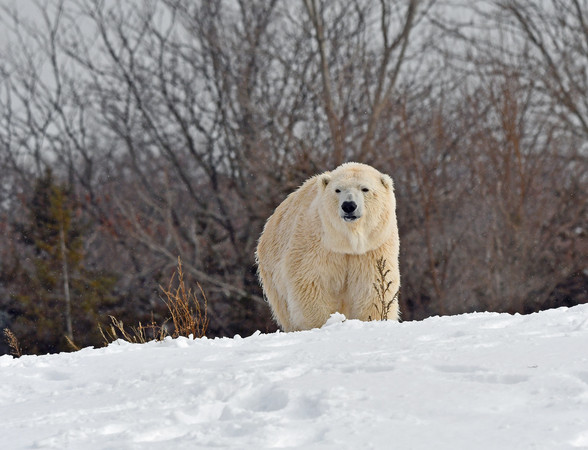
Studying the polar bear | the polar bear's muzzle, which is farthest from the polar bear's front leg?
the polar bear's muzzle

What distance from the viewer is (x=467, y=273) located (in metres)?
15.0

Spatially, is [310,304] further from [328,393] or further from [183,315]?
[328,393]

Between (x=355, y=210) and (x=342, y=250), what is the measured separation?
367 millimetres

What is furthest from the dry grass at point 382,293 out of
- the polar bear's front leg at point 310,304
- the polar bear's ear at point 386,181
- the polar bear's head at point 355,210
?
the polar bear's ear at point 386,181

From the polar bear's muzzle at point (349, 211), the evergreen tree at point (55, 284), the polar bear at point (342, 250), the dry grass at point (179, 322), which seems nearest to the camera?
the dry grass at point (179, 322)

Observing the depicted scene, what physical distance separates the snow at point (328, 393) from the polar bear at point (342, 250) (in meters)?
2.00

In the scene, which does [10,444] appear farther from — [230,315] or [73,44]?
[73,44]

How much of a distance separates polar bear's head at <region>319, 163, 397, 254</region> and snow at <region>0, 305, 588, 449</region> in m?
2.01

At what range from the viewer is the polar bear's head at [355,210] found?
6531 mm

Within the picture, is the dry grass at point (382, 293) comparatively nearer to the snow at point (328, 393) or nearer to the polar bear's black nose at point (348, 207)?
the polar bear's black nose at point (348, 207)

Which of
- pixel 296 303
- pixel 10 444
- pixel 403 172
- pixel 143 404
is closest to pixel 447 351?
pixel 143 404

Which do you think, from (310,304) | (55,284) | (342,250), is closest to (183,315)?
(310,304)

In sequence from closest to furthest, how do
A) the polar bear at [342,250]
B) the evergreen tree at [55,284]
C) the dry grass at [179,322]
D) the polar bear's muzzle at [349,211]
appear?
the dry grass at [179,322], the polar bear's muzzle at [349,211], the polar bear at [342,250], the evergreen tree at [55,284]

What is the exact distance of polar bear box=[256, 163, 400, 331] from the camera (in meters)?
6.59
